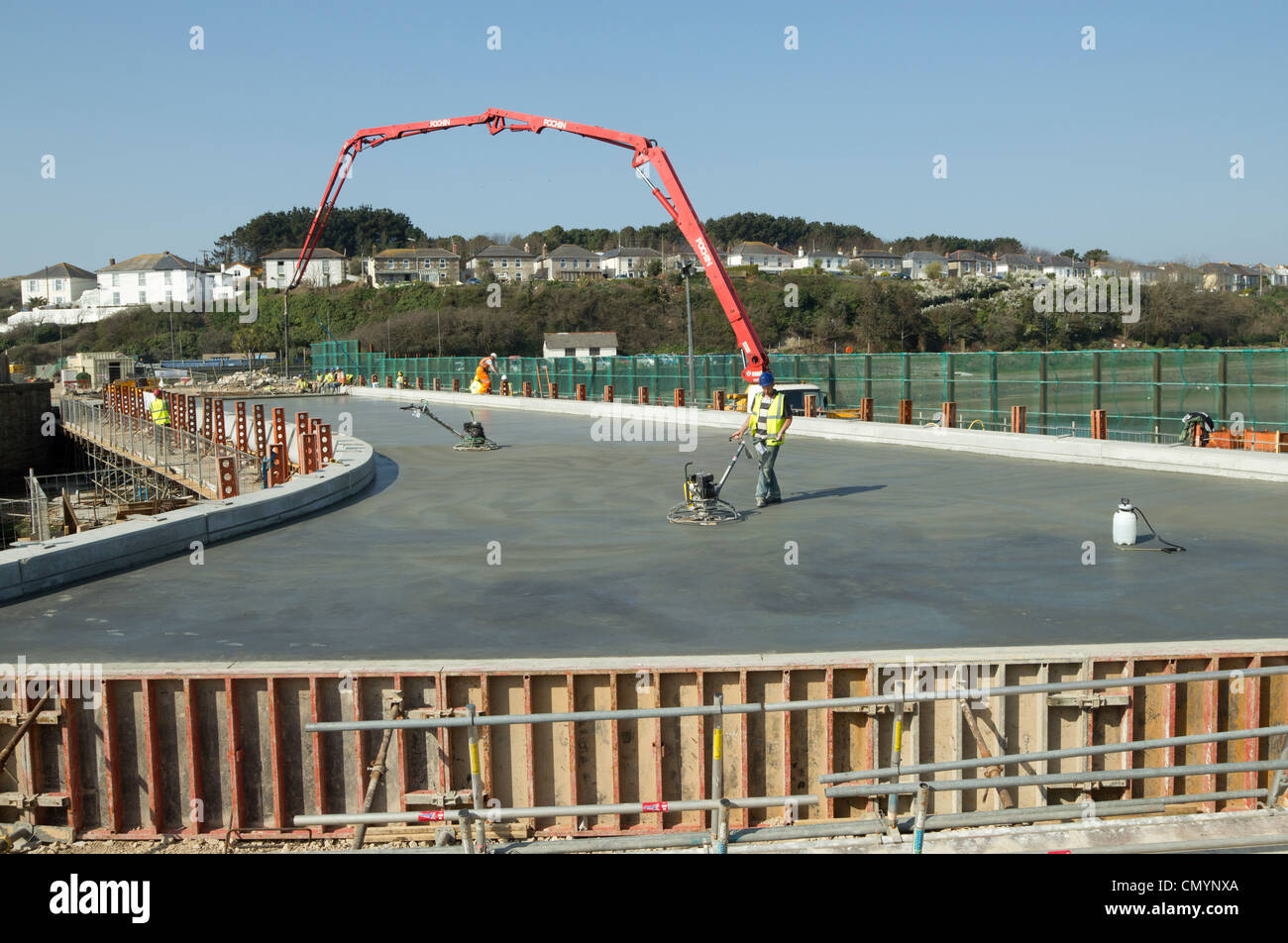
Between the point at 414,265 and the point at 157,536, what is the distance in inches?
6336

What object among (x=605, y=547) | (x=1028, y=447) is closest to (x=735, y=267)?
(x=1028, y=447)

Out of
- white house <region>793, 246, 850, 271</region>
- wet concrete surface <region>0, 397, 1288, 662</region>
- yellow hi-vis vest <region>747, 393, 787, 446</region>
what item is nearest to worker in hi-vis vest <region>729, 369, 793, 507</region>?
yellow hi-vis vest <region>747, 393, 787, 446</region>

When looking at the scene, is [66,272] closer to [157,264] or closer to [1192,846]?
[157,264]

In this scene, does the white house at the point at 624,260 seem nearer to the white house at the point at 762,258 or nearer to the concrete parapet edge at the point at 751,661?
the white house at the point at 762,258

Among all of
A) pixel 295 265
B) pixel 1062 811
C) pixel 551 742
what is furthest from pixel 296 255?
pixel 1062 811

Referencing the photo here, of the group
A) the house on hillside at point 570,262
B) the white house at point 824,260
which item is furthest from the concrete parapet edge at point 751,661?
the white house at point 824,260

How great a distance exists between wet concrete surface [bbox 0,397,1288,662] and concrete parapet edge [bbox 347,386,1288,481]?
0.55m

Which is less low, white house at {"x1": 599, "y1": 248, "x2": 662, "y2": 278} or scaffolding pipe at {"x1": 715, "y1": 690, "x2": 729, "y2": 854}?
white house at {"x1": 599, "y1": 248, "x2": 662, "y2": 278}

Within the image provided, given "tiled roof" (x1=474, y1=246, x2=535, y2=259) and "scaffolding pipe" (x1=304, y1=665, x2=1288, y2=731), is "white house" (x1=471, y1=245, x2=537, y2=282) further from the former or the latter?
"scaffolding pipe" (x1=304, y1=665, x2=1288, y2=731)

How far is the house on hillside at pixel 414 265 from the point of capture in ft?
545

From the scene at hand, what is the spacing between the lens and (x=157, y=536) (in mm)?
13383

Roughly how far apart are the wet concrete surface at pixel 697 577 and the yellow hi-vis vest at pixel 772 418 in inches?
46.0

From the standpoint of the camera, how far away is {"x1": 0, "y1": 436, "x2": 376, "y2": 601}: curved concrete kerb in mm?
11547
